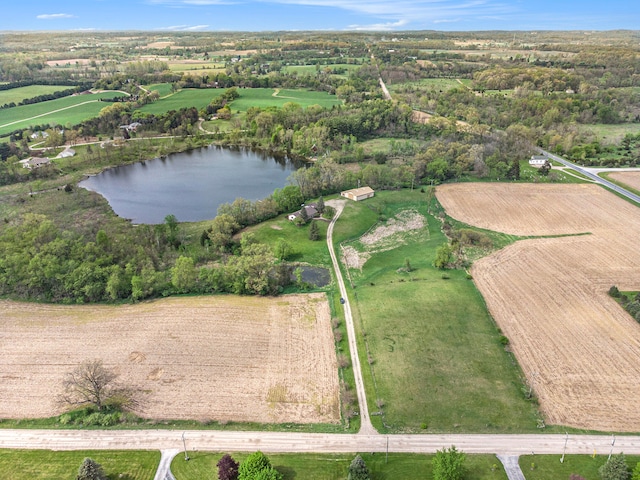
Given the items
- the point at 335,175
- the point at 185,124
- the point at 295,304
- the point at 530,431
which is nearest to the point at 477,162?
the point at 335,175

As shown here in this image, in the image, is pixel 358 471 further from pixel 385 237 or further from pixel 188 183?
pixel 188 183

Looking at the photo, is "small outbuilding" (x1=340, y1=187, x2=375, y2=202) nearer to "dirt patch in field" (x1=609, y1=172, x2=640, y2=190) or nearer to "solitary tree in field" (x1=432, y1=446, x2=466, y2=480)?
"dirt patch in field" (x1=609, y1=172, x2=640, y2=190)

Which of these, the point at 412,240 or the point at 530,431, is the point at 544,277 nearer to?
the point at 412,240

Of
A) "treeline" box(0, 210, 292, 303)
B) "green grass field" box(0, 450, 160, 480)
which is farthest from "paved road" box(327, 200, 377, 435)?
"green grass field" box(0, 450, 160, 480)

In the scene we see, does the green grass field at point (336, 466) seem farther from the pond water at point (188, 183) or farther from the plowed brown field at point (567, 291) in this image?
the pond water at point (188, 183)

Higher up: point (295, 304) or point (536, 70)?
point (536, 70)

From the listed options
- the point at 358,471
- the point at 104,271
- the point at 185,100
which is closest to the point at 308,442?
the point at 358,471
